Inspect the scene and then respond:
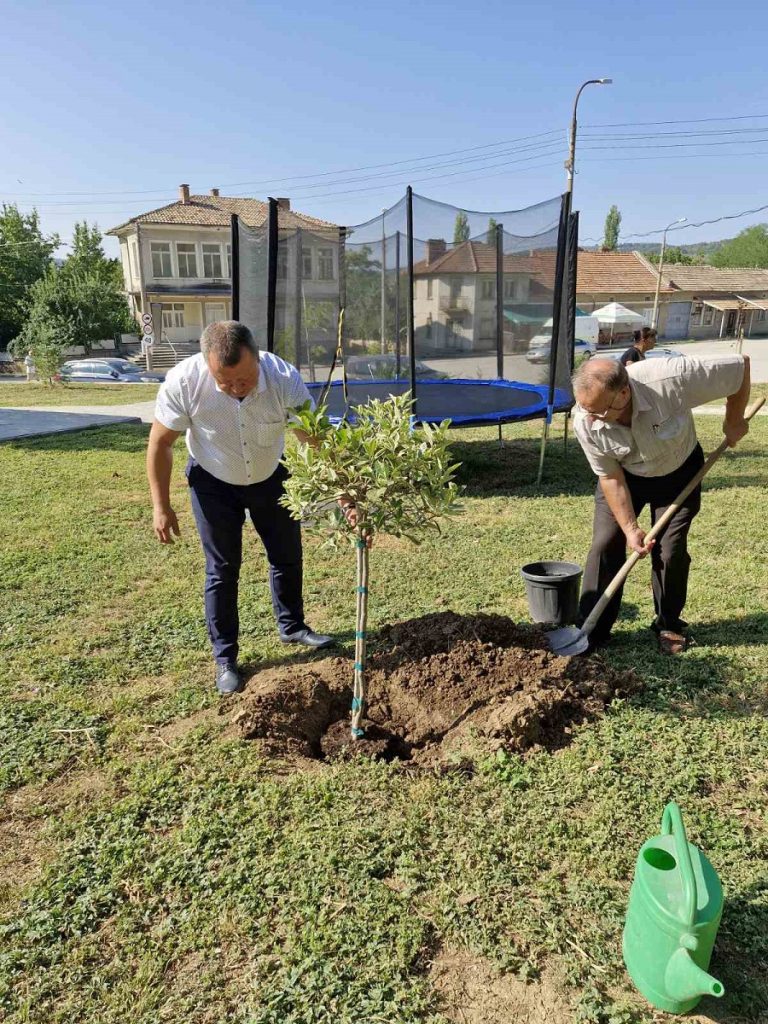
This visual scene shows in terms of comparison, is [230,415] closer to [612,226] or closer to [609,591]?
[609,591]

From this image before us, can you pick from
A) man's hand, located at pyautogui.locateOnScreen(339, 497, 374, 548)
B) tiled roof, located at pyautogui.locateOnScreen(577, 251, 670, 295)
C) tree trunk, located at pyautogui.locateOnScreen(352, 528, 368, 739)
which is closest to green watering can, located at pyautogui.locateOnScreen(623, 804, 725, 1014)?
tree trunk, located at pyautogui.locateOnScreen(352, 528, 368, 739)

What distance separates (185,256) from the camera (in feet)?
132

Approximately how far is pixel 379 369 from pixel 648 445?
5.80m

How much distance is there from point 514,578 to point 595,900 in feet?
8.68

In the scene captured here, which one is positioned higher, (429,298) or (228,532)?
(429,298)

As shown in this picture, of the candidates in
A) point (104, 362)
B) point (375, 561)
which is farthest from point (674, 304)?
point (375, 561)

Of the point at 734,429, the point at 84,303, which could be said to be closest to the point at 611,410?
the point at 734,429

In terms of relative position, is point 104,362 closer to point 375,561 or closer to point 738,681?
point 375,561

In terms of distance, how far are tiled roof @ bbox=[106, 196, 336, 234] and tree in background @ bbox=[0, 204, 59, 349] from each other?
4.39 m

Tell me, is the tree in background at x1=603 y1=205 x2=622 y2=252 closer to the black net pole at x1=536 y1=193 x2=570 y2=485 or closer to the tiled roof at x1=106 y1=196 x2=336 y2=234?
the tiled roof at x1=106 y1=196 x2=336 y2=234

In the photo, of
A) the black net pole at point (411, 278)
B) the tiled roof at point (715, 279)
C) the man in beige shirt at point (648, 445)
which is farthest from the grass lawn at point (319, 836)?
the tiled roof at point (715, 279)

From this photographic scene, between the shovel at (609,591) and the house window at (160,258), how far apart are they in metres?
41.5

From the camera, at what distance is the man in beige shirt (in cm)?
306

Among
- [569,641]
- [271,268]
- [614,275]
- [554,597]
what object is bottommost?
[569,641]
